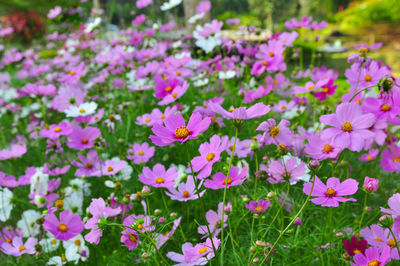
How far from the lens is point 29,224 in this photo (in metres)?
1.34

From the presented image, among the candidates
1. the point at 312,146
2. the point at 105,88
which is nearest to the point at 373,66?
the point at 312,146

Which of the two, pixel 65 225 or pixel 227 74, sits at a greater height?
pixel 227 74

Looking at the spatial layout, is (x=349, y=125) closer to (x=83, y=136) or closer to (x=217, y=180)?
(x=217, y=180)

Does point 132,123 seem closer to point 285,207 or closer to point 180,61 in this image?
point 180,61

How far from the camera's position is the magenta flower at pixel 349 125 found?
0.81m

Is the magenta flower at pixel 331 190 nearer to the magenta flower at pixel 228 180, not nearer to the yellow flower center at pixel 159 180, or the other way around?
the magenta flower at pixel 228 180

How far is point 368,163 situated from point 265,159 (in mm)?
736

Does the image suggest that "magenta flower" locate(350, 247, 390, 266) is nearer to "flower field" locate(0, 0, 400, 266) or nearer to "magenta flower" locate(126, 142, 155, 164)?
"flower field" locate(0, 0, 400, 266)

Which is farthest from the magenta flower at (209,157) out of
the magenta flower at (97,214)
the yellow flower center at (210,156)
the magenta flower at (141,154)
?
the magenta flower at (141,154)

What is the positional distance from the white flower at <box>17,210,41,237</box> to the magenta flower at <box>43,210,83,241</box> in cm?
38

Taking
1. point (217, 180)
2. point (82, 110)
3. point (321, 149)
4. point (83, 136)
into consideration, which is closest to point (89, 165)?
point (83, 136)

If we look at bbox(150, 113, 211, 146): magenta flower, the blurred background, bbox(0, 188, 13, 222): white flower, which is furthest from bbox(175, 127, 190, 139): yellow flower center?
the blurred background

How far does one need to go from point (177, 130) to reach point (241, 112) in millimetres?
158

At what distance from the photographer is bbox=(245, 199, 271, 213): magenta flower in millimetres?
937
